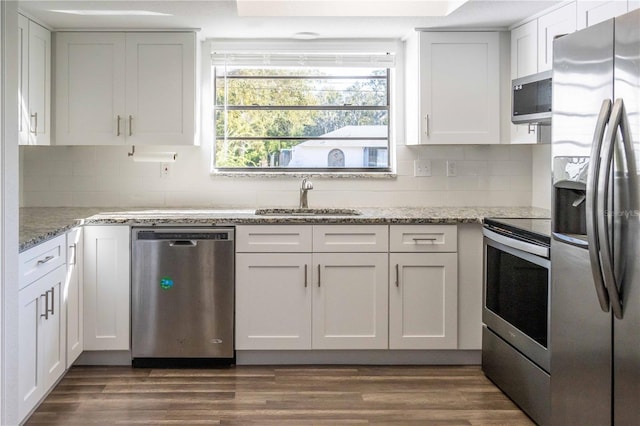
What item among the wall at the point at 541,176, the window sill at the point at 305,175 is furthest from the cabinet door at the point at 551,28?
the window sill at the point at 305,175

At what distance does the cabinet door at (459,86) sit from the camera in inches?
160

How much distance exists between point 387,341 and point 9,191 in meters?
2.36

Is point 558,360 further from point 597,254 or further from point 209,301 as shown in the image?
point 209,301

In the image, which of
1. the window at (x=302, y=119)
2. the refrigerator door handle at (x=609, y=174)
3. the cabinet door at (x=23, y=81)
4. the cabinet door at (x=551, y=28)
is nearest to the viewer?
the refrigerator door handle at (x=609, y=174)

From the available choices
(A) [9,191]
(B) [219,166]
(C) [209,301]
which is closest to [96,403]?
(C) [209,301]

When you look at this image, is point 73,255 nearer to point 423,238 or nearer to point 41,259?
point 41,259

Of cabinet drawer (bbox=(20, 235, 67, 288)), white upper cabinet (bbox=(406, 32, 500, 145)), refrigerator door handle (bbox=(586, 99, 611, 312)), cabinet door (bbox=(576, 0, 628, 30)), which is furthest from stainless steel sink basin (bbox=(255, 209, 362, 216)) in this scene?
refrigerator door handle (bbox=(586, 99, 611, 312))

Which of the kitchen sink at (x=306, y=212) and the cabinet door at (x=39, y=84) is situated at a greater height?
the cabinet door at (x=39, y=84)

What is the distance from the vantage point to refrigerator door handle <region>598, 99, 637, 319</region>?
2115 mm

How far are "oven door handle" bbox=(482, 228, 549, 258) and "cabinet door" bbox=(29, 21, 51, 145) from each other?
2631 mm

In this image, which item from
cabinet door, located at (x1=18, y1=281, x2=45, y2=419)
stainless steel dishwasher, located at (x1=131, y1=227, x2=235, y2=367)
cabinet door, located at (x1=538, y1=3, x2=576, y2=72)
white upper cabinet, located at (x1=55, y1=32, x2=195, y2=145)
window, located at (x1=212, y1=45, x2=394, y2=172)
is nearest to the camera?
cabinet door, located at (x1=18, y1=281, x2=45, y2=419)

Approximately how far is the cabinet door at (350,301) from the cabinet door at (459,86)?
36.9 inches

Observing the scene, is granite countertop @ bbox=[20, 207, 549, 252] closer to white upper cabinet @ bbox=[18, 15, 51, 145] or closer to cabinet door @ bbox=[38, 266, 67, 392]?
cabinet door @ bbox=[38, 266, 67, 392]

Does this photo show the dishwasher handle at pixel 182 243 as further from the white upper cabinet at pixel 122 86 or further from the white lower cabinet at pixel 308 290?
the white upper cabinet at pixel 122 86
